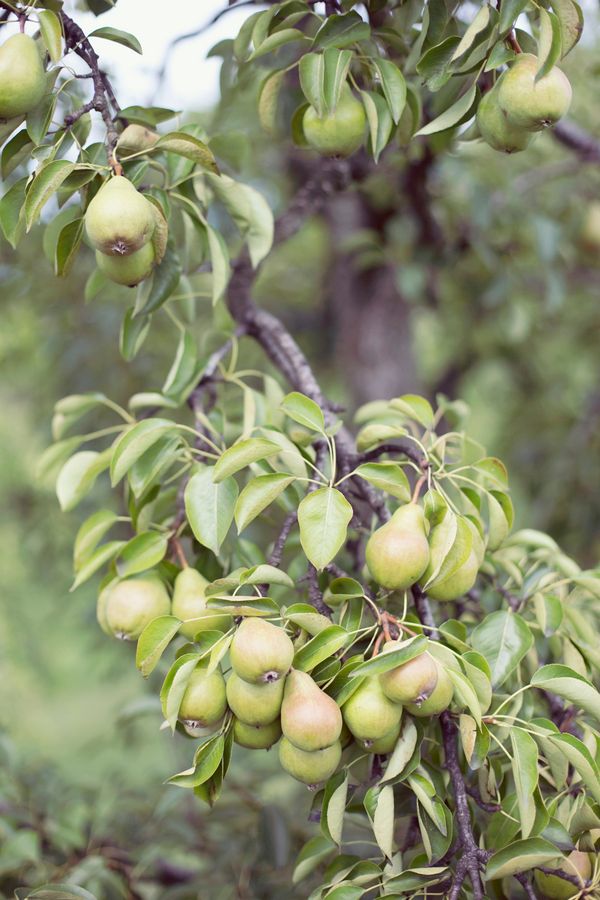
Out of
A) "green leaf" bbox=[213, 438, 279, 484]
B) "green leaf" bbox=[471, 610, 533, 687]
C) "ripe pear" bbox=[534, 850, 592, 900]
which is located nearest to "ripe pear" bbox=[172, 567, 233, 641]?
"green leaf" bbox=[213, 438, 279, 484]

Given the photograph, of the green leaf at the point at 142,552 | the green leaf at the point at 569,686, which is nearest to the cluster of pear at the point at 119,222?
the green leaf at the point at 142,552

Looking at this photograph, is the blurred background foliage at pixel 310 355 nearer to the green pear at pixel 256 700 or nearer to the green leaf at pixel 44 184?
the green leaf at pixel 44 184

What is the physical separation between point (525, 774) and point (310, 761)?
0.51 ft

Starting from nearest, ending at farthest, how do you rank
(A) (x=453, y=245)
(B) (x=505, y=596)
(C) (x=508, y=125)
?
(C) (x=508, y=125)
(B) (x=505, y=596)
(A) (x=453, y=245)

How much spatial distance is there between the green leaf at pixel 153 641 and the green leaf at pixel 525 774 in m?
0.27

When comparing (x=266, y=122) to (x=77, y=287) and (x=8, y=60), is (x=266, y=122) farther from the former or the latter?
(x=77, y=287)

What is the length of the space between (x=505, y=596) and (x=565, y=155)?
188cm

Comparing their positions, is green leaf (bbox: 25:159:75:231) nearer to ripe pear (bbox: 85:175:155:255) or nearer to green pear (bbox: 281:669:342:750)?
ripe pear (bbox: 85:175:155:255)

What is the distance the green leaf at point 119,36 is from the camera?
70 cm

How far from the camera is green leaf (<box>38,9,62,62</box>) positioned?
24.8 inches

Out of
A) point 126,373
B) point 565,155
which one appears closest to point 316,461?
point 126,373

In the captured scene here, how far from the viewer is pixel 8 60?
2.07 ft

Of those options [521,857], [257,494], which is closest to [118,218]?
[257,494]

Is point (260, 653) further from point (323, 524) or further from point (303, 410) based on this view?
point (303, 410)
